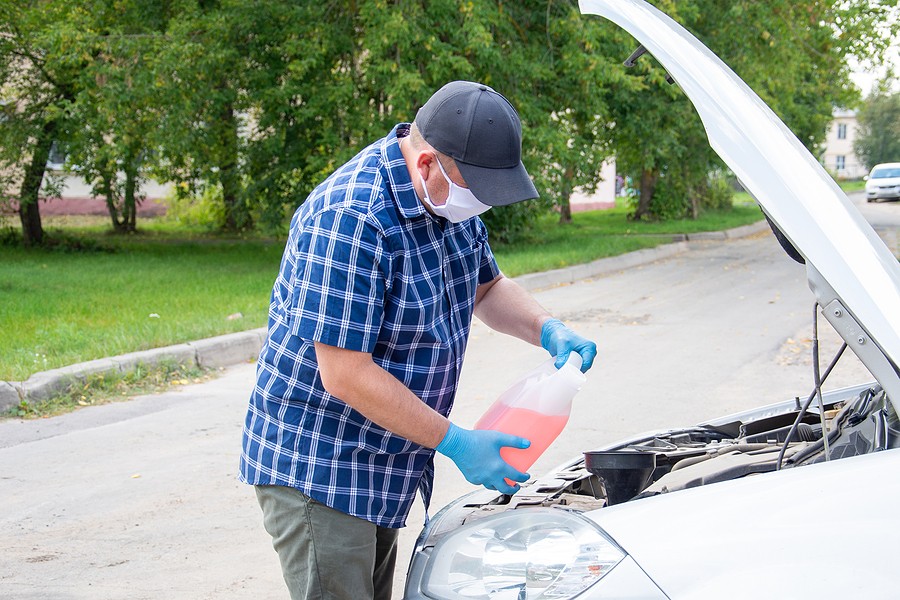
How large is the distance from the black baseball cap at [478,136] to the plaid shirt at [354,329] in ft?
0.44

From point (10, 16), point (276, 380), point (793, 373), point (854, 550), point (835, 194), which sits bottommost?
point (793, 373)

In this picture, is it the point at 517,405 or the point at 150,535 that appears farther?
the point at 150,535

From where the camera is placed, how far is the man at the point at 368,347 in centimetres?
208

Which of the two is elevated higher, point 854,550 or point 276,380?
point 276,380

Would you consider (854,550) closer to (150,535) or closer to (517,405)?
(517,405)

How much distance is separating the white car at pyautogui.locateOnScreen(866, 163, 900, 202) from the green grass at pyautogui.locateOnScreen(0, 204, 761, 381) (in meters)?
21.2

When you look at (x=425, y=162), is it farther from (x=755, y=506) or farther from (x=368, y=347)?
(x=755, y=506)

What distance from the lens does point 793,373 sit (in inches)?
278

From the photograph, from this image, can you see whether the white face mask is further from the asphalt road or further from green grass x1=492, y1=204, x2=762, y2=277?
green grass x1=492, y1=204, x2=762, y2=277

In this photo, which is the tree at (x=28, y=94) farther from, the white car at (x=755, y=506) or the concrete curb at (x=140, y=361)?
the white car at (x=755, y=506)

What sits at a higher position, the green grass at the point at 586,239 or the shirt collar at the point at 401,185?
the shirt collar at the point at 401,185

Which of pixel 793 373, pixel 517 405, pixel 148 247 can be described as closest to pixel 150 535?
pixel 517 405

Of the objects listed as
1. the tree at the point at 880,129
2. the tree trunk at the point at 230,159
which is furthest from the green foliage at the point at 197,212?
the tree at the point at 880,129

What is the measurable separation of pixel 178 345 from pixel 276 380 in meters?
5.73
